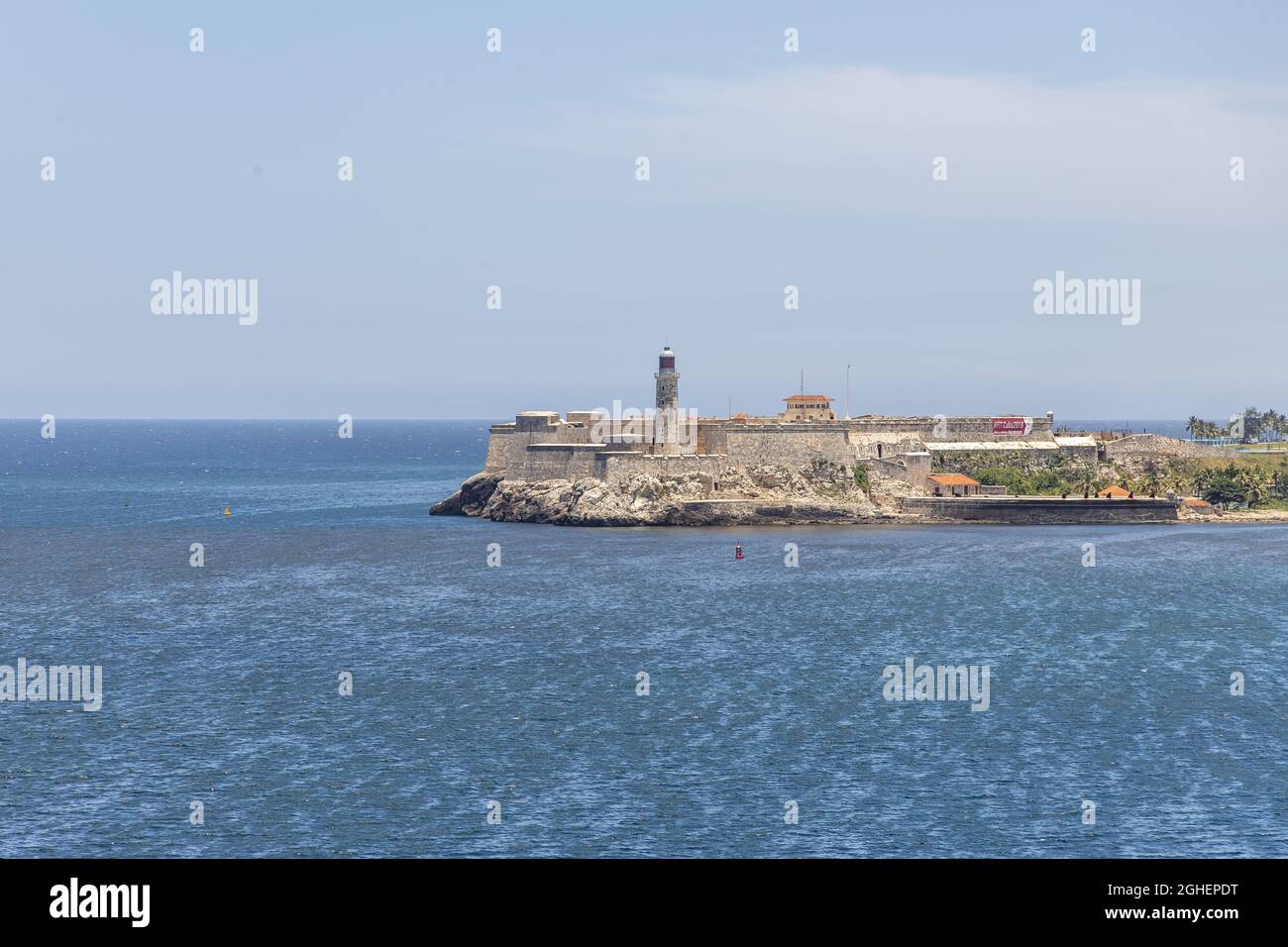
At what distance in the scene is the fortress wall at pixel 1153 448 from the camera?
106m

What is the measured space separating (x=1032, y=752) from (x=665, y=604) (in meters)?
25.1

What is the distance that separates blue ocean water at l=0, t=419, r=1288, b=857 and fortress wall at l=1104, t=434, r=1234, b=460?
27.4m

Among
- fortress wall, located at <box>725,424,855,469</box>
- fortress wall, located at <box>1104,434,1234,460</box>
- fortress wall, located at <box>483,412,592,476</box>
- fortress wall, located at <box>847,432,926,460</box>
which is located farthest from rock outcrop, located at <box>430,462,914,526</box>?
fortress wall, located at <box>1104,434,1234,460</box>

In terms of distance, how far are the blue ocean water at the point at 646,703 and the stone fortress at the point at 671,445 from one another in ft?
40.7

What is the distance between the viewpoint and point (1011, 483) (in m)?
98.4

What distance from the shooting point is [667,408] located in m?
93.1

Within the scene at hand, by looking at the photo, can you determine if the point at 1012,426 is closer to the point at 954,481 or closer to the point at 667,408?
the point at 954,481

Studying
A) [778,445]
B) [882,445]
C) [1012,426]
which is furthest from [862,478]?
[1012,426]

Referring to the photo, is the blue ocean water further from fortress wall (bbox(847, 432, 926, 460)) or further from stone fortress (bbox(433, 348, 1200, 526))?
fortress wall (bbox(847, 432, 926, 460))

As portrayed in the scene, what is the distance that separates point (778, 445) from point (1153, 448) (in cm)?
3419

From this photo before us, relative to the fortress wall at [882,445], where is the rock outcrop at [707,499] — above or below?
below

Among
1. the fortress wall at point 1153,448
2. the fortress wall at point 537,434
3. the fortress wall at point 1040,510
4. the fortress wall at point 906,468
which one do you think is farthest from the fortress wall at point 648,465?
the fortress wall at point 1153,448

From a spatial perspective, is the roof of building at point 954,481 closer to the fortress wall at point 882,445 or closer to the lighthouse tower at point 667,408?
the fortress wall at point 882,445
